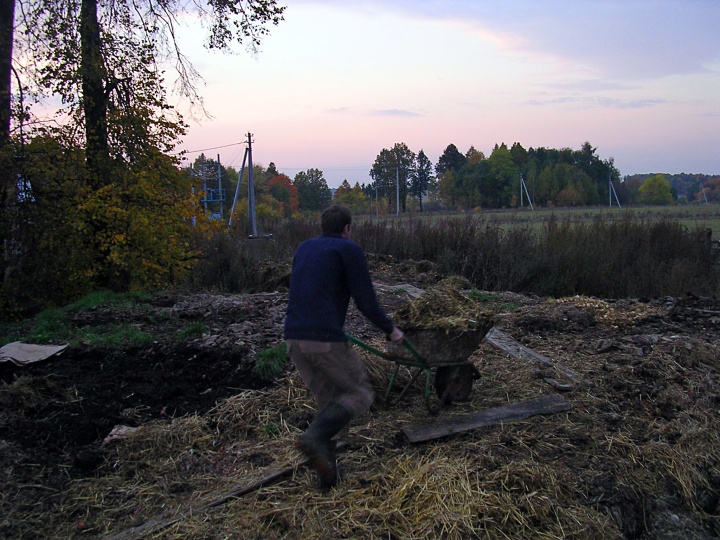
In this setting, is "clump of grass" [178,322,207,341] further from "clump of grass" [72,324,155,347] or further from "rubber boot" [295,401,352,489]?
"rubber boot" [295,401,352,489]

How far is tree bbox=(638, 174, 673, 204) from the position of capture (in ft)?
320

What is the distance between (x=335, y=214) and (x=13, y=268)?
30.5ft

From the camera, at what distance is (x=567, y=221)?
17.6 meters

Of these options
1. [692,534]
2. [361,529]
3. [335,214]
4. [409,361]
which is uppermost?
[335,214]

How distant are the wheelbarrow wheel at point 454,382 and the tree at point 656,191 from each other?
100558 millimetres

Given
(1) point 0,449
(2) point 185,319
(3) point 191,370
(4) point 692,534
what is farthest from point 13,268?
(4) point 692,534

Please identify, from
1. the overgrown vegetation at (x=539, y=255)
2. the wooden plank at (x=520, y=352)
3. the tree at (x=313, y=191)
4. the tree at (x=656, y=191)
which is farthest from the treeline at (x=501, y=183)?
the wooden plank at (x=520, y=352)

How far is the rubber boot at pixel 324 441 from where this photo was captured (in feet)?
11.9

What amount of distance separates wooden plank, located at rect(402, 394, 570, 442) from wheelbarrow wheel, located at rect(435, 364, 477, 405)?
26cm

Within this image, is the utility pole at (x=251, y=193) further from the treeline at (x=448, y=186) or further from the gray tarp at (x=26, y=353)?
the treeline at (x=448, y=186)

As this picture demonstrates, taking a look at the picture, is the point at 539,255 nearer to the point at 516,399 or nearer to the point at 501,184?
the point at 516,399

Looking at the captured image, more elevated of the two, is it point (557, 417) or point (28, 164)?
point (28, 164)

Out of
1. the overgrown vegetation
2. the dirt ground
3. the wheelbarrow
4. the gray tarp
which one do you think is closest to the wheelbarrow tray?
the wheelbarrow

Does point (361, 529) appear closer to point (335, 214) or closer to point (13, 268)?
point (335, 214)
